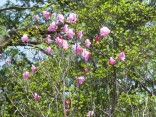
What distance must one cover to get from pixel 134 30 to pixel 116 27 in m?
0.95

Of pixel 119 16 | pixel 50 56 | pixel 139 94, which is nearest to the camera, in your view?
pixel 50 56

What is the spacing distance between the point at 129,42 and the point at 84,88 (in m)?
1.33

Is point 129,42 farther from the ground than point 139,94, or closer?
farther from the ground

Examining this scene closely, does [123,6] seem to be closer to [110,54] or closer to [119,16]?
[119,16]

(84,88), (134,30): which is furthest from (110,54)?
(134,30)

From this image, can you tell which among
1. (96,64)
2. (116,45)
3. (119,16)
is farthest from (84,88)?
(119,16)

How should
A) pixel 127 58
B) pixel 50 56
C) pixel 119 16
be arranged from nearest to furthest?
1. pixel 50 56
2. pixel 127 58
3. pixel 119 16

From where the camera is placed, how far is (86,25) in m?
7.25

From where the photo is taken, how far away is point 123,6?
741 cm

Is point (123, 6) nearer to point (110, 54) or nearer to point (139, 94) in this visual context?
point (110, 54)

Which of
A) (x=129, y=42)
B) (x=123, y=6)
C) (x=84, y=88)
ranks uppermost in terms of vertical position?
(x=123, y=6)

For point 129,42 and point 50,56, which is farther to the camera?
point 129,42

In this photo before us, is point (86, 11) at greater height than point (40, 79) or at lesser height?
greater

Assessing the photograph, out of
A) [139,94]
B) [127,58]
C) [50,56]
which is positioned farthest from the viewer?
[139,94]
